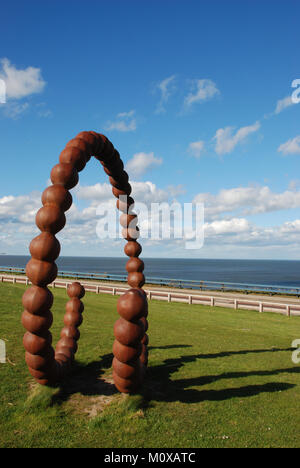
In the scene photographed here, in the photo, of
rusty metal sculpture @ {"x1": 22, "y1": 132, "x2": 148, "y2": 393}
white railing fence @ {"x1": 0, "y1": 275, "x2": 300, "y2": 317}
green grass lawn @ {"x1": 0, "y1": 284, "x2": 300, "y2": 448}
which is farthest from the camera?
white railing fence @ {"x1": 0, "y1": 275, "x2": 300, "y2": 317}

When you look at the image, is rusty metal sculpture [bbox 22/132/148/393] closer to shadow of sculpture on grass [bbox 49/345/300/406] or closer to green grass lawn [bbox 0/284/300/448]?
green grass lawn [bbox 0/284/300/448]

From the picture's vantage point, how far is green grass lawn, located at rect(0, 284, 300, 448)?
14.6 feet

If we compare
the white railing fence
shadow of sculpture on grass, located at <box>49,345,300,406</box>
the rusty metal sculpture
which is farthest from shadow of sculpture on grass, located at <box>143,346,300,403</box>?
the white railing fence

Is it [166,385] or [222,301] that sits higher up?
[166,385]

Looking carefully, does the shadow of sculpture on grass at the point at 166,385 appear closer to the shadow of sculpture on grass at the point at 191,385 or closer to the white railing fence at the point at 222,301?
the shadow of sculpture on grass at the point at 191,385

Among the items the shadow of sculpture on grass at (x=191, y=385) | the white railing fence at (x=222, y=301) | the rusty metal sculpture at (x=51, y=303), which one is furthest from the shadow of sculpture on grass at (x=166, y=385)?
the white railing fence at (x=222, y=301)

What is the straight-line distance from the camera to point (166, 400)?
5.64m

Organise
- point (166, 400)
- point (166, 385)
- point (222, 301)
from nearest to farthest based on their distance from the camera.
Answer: point (166, 400), point (166, 385), point (222, 301)

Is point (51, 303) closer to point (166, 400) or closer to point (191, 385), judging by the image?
point (166, 400)

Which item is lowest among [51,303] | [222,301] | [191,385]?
[222,301]

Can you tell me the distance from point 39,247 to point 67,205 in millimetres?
806

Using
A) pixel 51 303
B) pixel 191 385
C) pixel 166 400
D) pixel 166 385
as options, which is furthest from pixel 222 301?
pixel 51 303

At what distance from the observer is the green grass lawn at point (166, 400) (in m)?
4.45
